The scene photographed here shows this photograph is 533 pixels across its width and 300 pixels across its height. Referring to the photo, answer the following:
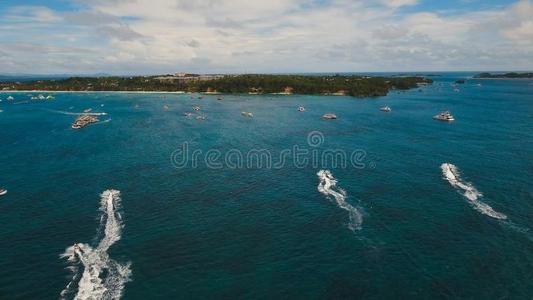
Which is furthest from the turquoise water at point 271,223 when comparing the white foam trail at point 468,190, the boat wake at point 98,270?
the white foam trail at point 468,190

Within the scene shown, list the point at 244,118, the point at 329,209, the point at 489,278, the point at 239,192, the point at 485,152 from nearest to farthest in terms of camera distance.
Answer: the point at 489,278, the point at 329,209, the point at 239,192, the point at 485,152, the point at 244,118

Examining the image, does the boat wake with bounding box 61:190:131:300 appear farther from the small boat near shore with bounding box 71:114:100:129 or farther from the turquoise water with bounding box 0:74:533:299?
the small boat near shore with bounding box 71:114:100:129

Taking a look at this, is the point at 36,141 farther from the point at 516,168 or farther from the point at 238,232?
the point at 516,168

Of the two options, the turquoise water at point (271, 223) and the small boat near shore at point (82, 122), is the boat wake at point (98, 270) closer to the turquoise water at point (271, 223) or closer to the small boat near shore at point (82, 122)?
the turquoise water at point (271, 223)

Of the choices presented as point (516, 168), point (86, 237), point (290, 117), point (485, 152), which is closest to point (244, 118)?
point (290, 117)

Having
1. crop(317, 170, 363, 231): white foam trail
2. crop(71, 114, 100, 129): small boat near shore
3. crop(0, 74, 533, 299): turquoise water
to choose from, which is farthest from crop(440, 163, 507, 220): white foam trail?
crop(71, 114, 100, 129): small boat near shore

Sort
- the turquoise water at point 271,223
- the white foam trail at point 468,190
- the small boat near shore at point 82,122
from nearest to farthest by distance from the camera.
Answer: the turquoise water at point 271,223 → the white foam trail at point 468,190 → the small boat near shore at point 82,122
